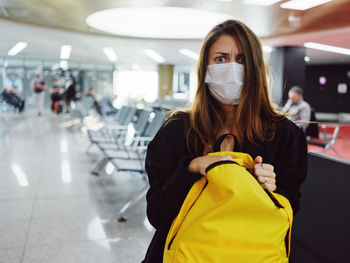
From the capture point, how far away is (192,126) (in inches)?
47.8

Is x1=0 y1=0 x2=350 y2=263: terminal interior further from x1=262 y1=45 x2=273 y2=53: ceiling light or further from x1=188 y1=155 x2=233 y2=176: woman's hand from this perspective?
x1=188 y1=155 x2=233 y2=176: woman's hand

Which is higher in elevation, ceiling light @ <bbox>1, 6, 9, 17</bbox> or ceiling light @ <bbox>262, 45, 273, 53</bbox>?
ceiling light @ <bbox>1, 6, 9, 17</bbox>

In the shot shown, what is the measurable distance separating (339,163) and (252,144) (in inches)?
19.6

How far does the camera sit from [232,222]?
94 centimetres

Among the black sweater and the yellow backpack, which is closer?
the yellow backpack

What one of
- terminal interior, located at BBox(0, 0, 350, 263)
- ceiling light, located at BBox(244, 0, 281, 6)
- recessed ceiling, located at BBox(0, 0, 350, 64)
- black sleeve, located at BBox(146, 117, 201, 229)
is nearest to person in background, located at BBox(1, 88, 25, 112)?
terminal interior, located at BBox(0, 0, 350, 263)

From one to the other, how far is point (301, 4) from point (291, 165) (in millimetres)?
7984

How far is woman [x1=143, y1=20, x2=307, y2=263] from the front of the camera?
1173 mm

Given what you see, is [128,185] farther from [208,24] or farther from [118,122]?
[208,24]

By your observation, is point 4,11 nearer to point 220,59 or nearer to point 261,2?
point 261,2

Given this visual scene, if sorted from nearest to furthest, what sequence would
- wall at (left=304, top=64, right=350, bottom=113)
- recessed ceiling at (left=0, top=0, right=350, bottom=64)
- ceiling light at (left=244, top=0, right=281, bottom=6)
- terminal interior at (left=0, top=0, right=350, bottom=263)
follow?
terminal interior at (left=0, top=0, right=350, bottom=263)
ceiling light at (left=244, top=0, right=281, bottom=6)
recessed ceiling at (left=0, top=0, right=350, bottom=64)
wall at (left=304, top=64, right=350, bottom=113)

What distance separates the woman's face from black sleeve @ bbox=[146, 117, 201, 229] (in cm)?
28

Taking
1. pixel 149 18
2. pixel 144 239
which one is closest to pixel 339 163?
pixel 144 239

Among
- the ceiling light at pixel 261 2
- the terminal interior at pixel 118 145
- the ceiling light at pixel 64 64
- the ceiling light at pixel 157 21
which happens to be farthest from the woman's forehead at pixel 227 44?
the ceiling light at pixel 64 64
